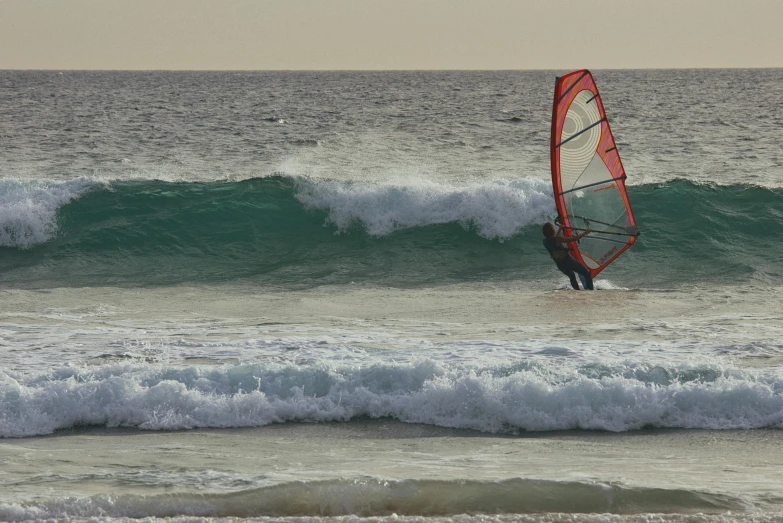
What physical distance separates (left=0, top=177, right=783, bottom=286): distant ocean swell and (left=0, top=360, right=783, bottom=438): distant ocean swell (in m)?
5.62

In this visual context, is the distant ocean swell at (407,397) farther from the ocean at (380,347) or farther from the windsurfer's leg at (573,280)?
the windsurfer's leg at (573,280)

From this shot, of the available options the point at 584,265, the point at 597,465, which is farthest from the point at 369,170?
the point at 597,465

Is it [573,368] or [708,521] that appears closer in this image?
[708,521]

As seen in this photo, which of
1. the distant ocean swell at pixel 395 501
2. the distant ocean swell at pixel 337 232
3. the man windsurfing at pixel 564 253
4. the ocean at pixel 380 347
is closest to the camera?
the distant ocean swell at pixel 395 501

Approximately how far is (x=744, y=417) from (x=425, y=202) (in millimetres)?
9385

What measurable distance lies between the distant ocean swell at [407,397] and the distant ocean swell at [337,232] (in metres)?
5.62

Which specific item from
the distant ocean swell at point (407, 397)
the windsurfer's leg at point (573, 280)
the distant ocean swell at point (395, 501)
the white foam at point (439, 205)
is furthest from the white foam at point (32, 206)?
the distant ocean swell at point (395, 501)

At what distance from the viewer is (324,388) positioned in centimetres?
643

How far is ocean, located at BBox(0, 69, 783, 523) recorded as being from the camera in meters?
4.72

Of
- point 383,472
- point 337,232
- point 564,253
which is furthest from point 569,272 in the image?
point 383,472

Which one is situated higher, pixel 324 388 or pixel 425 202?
pixel 425 202

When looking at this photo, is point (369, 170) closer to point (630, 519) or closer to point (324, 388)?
point (324, 388)

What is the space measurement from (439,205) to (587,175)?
15.2ft

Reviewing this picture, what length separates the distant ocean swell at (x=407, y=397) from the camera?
234 inches
